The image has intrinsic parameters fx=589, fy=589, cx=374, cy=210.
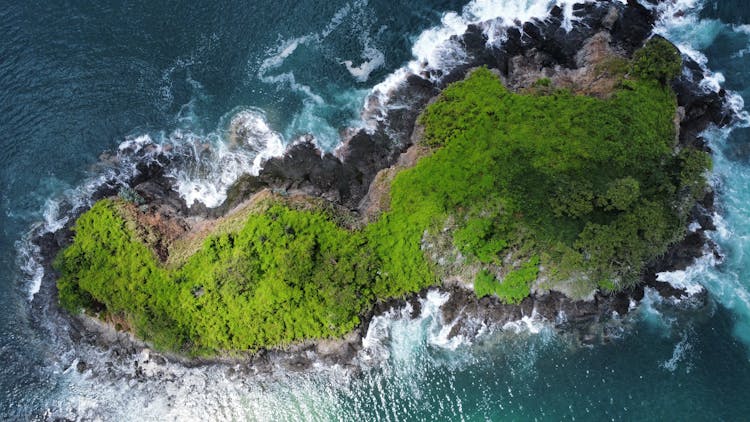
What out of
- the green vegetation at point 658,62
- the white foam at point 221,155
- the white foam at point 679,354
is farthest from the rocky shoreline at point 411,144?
Result: the white foam at point 679,354

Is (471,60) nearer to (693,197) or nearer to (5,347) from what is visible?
(693,197)

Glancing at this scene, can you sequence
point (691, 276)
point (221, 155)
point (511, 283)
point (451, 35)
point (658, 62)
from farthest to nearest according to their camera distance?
point (451, 35) → point (221, 155) → point (691, 276) → point (658, 62) → point (511, 283)

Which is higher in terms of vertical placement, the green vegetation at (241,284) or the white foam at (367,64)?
the white foam at (367,64)

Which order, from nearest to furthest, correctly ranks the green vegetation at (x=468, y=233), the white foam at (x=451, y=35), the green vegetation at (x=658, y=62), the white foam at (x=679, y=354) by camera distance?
the green vegetation at (x=468, y=233) < the white foam at (x=679, y=354) < the green vegetation at (x=658, y=62) < the white foam at (x=451, y=35)

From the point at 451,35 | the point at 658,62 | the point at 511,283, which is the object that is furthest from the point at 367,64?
the point at 658,62

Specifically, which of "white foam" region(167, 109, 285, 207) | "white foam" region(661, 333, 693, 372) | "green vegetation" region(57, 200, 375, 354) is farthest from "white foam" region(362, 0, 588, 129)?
"white foam" region(661, 333, 693, 372)

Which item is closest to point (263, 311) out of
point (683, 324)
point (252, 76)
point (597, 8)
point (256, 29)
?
point (252, 76)

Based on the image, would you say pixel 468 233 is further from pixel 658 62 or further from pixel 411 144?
pixel 658 62

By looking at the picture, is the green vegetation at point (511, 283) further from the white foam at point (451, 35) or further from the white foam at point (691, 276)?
the white foam at point (451, 35)
